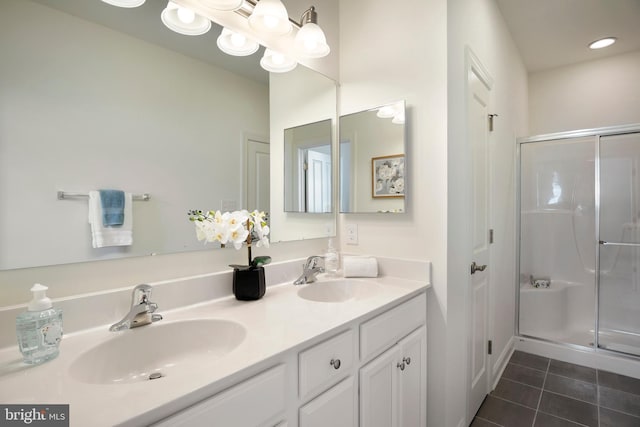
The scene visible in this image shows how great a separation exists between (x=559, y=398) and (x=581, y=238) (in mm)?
1424

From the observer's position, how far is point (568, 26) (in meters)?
2.40

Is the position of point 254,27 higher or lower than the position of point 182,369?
higher

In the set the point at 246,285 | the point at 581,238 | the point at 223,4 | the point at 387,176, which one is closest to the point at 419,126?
the point at 387,176

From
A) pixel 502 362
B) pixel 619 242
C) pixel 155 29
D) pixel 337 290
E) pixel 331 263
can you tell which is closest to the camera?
pixel 155 29

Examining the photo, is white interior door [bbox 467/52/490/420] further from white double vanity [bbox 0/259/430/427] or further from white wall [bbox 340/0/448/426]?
white double vanity [bbox 0/259/430/427]

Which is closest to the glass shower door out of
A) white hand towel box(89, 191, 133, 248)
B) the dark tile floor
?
the dark tile floor

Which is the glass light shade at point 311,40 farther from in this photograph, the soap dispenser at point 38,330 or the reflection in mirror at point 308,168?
the soap dispenser at point 38,330

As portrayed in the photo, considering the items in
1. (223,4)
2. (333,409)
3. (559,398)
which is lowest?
(559,398)

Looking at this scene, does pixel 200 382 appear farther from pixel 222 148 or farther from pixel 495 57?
pixel 495 57

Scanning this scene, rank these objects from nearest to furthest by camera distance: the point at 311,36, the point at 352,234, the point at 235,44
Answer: the point at 235,44, the point at 311,36, the point at 352,234

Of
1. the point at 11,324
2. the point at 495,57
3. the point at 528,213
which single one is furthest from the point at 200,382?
the point at 528,213

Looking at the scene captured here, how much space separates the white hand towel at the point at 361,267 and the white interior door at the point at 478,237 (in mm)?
575

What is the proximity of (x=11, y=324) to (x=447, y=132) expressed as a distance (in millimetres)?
1652

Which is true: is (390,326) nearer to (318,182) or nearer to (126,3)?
(318,182)
